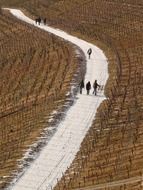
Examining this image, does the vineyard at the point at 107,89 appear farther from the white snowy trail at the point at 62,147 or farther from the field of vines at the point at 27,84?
the white snowy trail at the point at 62,147

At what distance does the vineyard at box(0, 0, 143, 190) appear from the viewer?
3534cm

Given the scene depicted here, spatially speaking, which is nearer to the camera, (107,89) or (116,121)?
(116,121)

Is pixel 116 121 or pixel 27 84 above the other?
pixel 27 84

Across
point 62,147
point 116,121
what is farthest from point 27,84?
point 62,147

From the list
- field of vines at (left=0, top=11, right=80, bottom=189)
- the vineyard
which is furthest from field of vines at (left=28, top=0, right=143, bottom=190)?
field of vines at (left=0, top=11, right=80, bottom=189)

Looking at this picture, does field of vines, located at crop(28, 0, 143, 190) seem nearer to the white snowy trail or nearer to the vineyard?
the vineyard

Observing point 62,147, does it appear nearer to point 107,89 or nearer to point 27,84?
point 107,89

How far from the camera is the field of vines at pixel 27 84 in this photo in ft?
133

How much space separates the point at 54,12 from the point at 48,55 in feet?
107

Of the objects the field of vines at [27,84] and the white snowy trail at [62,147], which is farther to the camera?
the field of vines at [27,84]

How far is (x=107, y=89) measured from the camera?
174 feet

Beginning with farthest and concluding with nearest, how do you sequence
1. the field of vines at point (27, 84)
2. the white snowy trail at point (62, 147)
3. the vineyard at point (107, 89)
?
1. the field of vines at point (27, 84)
2. the vineyard at point (107, 89)
3. the white snowy trail at point (62, 147)

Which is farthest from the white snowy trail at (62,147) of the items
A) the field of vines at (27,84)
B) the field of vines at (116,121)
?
the field of vines at (27,84)

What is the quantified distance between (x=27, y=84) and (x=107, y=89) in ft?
31.3
